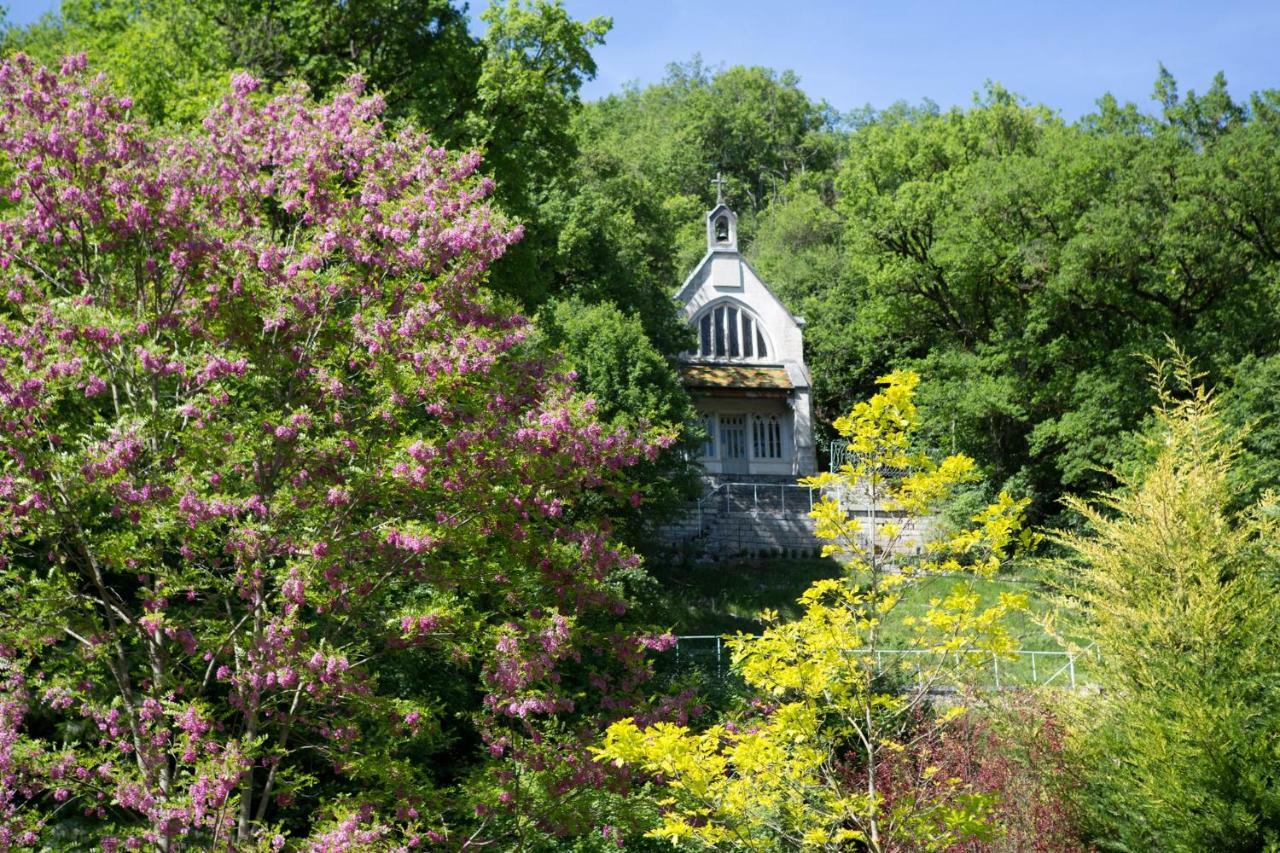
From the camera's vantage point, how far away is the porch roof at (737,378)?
43656 millimetres

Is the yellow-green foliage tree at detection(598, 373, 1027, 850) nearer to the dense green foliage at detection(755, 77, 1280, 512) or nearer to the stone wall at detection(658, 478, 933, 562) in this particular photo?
the dense green foliage at detection(755, 77, 1280, 512)

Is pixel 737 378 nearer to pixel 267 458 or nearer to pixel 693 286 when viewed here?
pixel 693 286

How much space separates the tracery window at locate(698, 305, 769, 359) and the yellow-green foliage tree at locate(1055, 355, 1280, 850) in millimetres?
32733

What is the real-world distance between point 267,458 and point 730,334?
3703 centimetres

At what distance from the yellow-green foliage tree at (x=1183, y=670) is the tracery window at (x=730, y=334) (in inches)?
1289

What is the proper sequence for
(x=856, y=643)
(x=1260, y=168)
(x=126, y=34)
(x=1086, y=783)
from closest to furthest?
(x=856, y=643)
(x=1086, y=783)
(x=126, y=34)
(x=1260, y=168)

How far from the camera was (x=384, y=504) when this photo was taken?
9.91 metres

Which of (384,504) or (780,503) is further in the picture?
(780,503)

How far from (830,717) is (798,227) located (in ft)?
136

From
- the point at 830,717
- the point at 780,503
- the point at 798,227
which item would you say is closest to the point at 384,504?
the point at 830,717

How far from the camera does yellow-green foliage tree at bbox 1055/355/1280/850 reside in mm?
10414

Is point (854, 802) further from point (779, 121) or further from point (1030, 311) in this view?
point (779, 121)

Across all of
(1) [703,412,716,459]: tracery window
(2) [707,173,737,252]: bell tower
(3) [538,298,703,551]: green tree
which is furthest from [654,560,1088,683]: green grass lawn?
(2) [707,173,737,252]: bell tower

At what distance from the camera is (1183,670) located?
11.1 m
